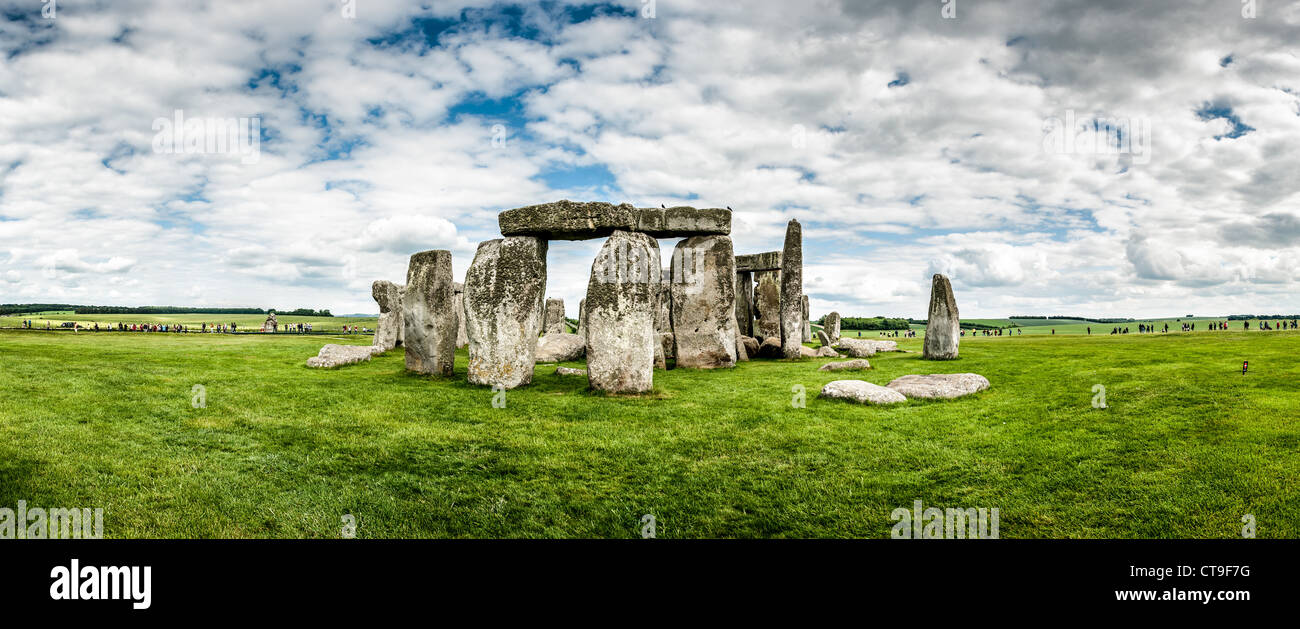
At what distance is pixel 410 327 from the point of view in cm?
1303

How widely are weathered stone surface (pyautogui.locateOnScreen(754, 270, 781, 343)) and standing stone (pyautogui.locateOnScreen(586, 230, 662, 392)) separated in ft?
36.3

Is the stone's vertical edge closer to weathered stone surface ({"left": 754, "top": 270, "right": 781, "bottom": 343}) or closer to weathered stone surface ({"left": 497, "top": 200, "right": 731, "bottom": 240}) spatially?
weathered stone surface ({"left": 754, "top": 270, "right": 781, "bottom": 343})

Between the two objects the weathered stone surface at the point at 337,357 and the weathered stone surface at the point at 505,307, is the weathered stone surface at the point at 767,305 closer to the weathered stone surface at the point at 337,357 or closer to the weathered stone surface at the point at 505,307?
the weathered stone surface at the point at 505,307

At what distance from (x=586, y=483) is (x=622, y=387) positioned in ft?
15.6

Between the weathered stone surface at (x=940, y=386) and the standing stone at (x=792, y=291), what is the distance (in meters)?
6.87

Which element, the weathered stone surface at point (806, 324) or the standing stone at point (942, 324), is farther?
the weathered stone surface at point (806, 324)

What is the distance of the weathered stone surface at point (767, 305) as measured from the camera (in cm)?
2075

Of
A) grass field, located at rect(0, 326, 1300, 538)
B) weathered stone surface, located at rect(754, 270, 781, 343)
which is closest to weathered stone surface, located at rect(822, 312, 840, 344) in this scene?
weathered stone surface, located at rect(754, 270, 781, 343)

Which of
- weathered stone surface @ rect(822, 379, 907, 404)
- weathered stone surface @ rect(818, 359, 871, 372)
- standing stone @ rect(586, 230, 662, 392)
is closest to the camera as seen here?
weathered stone surface @ rect(822, 379, 907, 404)

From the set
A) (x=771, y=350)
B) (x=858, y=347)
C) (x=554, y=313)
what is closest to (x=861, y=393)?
(x=771, y=350)

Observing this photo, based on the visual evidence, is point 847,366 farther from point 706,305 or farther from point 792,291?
point 792,291

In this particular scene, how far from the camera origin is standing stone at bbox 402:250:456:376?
1266 cm

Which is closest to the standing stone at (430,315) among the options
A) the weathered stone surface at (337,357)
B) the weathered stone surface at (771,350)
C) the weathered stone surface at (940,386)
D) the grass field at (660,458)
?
the weathered stone surface at (337,357)
